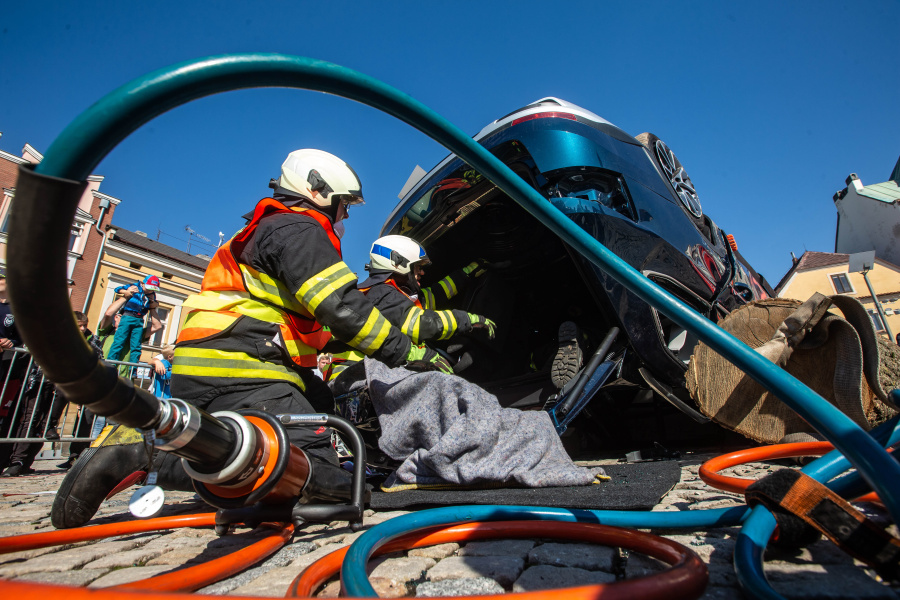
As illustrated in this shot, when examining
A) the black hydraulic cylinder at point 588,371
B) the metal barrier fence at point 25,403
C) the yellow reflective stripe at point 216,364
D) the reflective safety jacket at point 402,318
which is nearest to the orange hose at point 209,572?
the yellow reflective stripe at point 216,364

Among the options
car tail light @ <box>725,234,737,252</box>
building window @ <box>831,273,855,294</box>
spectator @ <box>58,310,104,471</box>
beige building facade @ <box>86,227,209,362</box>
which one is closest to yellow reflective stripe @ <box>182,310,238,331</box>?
spectator @ <box>58,310,104,471</box>

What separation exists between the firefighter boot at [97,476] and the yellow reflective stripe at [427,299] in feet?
7.58

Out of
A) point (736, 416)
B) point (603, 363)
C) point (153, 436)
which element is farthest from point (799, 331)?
point (153, 436)

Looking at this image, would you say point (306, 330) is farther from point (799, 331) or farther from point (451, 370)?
point (799, 331)

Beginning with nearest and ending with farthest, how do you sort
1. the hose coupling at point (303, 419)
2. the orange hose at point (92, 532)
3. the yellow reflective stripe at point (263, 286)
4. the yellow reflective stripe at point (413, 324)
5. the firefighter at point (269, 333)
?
the orange hose at point (92, 532), the hose coupling at point (303, 419), the firefighter at point (269, 333), the yellow reflective stripe at point (263, 286), the yellow reflective stripe at point (413, 324)

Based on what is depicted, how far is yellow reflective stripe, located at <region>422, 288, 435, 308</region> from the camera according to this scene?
150 inches

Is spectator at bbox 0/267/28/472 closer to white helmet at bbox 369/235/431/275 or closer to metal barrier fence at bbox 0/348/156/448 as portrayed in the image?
metal barrier fence at bbox 0/348/156/448

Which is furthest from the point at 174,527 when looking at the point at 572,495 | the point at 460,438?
the point at 572,495

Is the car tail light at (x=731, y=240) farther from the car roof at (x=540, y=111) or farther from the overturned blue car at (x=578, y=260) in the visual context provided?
the car roof at (x=540, y=111)

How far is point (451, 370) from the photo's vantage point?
3494mm

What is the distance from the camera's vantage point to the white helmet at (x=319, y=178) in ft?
8.34

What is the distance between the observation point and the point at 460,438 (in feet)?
6.80

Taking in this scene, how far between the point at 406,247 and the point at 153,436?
273 cm

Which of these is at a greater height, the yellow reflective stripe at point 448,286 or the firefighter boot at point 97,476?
the yellow reflective stripe at point 448,286
